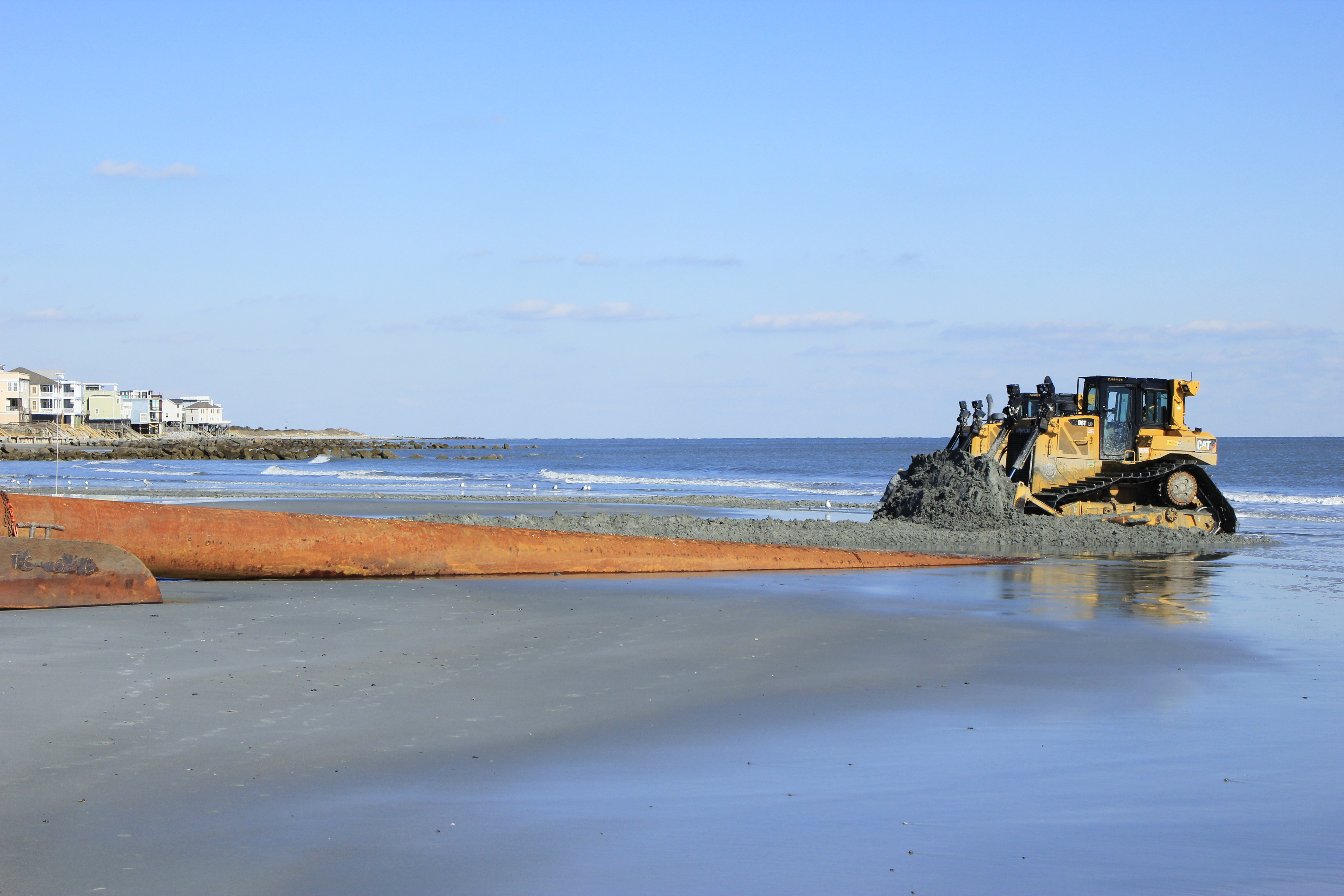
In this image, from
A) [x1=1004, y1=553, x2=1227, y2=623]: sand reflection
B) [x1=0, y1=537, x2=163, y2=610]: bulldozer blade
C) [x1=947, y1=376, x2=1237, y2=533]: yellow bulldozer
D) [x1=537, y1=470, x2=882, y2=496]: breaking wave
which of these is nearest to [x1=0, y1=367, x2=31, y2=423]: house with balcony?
[x1=537, y1=470, x2=882, y2=496]: breaking wave

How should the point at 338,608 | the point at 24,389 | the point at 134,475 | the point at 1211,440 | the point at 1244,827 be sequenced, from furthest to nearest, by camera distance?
the point at 24,389, the point at 134,475, the point at 1211,440, the point at 338,608, the point at 1244,827

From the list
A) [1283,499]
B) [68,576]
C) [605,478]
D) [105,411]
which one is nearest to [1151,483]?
[68,576]

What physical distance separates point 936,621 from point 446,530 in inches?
214

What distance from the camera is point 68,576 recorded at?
9.36 meters

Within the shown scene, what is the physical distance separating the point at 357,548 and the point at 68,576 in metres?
3.10

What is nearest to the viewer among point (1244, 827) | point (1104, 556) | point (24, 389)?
point (1244, 827)

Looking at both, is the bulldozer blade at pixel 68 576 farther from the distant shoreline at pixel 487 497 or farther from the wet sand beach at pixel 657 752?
the distant shoreline at pixel 487 497

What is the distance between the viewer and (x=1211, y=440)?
21.7 metres

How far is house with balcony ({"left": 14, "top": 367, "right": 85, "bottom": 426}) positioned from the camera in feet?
419

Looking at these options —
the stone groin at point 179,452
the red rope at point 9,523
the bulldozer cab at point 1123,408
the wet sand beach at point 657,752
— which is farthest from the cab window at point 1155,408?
the stone groin at point 179,452

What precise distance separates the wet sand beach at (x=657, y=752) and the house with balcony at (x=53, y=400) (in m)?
133

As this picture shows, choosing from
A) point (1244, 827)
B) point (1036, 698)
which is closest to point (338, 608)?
point (1036, 698)

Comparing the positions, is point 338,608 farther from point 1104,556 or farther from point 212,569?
point 1104,556

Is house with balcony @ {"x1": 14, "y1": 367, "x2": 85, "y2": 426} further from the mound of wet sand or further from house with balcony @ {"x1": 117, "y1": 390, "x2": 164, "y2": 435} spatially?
the mound of wet sand
